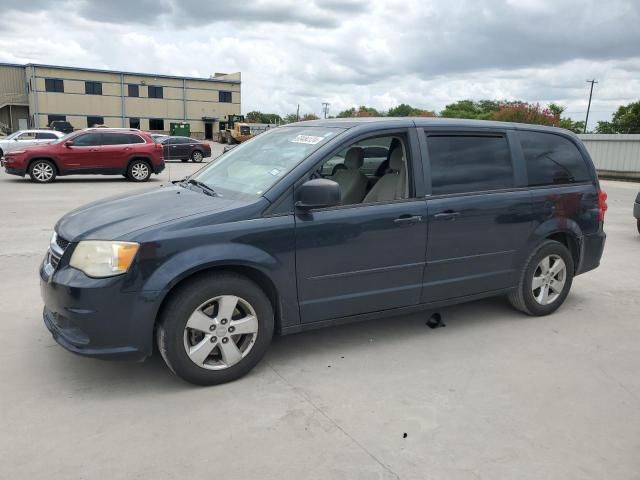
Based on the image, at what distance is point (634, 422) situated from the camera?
11.0 ft

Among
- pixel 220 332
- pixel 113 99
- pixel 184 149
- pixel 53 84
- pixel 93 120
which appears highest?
pixel 53 84

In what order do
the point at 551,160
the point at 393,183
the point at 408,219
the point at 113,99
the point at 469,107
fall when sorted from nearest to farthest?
the point at 408,219, the point at 393,183, the point at 551,160, the point at 113,99, the point at 469,107

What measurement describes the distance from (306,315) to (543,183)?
8.42 feet

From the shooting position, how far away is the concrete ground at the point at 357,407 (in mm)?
2861

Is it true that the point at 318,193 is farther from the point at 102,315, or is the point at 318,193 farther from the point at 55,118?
the point at 55,118

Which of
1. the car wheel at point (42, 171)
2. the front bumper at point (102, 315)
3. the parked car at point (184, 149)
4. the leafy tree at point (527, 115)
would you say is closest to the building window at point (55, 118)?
the parked car at point (184, 149)

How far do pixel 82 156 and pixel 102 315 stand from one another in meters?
14.4

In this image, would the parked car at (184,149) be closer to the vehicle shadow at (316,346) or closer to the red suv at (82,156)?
→ the red suv at (82,156)

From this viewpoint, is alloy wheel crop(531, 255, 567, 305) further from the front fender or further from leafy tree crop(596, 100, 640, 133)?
leafy tree crop(596, 100, 640, 133)

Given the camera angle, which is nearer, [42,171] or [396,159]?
[396,159]

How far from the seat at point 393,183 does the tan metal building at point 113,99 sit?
2527 inches

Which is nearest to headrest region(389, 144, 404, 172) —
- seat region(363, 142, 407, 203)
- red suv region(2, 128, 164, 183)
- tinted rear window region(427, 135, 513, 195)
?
seat region(363, 142, 407, 203)

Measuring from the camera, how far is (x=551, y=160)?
5117 millimetres

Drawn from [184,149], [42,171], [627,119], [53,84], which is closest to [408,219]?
[42,171]
